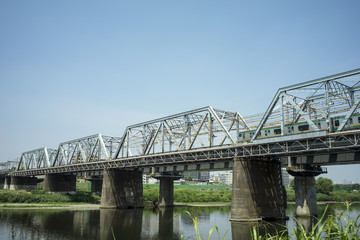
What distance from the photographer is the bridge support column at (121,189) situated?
271ft

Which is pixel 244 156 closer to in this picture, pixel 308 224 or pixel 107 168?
pixel 308 224

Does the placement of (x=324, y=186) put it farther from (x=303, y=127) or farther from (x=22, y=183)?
(x=22, y=183)

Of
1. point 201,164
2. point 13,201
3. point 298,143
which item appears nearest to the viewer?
point 298,143

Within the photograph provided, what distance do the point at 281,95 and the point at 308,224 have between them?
20.8m

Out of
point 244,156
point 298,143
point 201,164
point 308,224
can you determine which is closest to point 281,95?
point 298,143

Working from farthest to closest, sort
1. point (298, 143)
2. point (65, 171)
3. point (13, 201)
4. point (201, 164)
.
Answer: point (65, 171), point (13, 201), point (201, 164), point (298, 143)

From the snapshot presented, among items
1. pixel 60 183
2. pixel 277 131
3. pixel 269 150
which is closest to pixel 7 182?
pixel 60 183

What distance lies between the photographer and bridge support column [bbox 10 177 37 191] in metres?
141

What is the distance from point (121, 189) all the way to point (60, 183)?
152 feet

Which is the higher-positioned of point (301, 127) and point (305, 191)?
point (301, 127)

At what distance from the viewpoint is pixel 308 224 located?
49250 millimetres

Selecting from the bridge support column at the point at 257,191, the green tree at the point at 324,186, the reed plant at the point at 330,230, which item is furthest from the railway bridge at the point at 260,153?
the green tree at the point at 324,186

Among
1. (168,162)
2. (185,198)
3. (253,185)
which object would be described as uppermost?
(168,162)

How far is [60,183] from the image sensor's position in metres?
120
